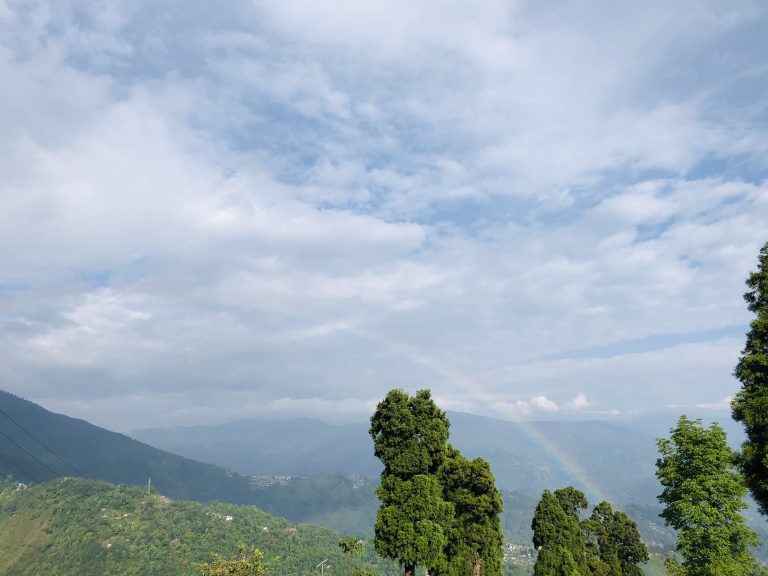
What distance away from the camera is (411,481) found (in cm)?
2986

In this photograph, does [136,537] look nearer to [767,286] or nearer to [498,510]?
[498,510]

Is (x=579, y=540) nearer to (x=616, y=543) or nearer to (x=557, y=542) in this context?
(x=557, y=542)

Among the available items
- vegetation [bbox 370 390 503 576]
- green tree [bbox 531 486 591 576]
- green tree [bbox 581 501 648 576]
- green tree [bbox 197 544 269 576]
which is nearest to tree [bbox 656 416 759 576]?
vegetation [bbox 370 390 503 576]

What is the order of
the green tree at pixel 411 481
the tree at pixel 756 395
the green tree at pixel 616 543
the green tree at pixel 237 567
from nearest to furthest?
the tree at pixel 756 395, the green tree at pixel 411 481, the green tree at pixel 237 567, the green tree at pixel 616 543

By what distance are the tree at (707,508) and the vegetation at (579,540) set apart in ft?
40.0

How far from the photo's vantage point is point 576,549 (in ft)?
126

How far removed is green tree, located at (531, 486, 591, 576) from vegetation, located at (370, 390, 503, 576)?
7243 mm

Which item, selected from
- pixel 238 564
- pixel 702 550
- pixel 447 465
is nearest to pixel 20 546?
pixel 238 564

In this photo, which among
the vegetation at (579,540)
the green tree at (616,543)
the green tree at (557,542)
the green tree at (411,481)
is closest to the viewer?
A: the green tree at (411,481)

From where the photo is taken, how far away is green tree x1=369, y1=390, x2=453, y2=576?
28250 millimetres

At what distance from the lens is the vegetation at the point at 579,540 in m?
36.7

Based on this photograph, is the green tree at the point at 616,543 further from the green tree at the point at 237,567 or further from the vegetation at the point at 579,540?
the green tree at the point at 237,567

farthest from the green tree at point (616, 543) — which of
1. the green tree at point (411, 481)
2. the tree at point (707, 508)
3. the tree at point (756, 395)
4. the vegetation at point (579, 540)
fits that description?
the tree at point (756, 395)

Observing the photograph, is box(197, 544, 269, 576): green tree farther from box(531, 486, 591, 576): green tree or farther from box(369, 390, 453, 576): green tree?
box(531, 486, 591, 576): green tree
